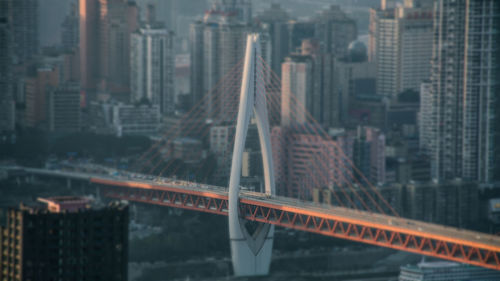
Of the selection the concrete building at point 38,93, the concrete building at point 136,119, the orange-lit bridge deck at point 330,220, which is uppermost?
the concrete building at point 38,93

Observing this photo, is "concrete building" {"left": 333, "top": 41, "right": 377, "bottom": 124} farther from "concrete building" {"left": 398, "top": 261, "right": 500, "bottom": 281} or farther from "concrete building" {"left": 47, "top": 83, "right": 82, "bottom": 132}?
"concrete building" {"left": 398, "top": 261, "right": 500, "bottom": 281}

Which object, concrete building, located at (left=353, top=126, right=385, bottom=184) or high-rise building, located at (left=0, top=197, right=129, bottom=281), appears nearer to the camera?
high-rise building, located at (left=0, top=197, right=129, bottom=281)

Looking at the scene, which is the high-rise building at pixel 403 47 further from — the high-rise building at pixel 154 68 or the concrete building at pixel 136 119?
the concrete building at pixel 136 119

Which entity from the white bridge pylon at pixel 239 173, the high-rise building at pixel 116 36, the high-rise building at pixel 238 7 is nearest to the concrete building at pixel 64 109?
the high-rise building at pixel 116 36

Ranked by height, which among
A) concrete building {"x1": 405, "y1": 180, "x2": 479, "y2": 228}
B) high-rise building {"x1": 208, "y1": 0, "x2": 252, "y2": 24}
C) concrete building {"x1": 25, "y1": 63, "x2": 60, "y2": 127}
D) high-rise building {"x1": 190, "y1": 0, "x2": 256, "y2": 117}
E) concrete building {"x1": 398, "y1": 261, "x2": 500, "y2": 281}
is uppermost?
high-rise building {"x1": 208, "y1": 0, "x2": 252, "y2": 24}

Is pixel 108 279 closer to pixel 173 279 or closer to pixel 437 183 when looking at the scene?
pixel 173 279

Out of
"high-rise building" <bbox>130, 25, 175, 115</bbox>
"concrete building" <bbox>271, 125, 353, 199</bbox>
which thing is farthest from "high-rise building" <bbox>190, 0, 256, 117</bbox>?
"concrete building" <bbox>271, 125, 353, 199</bbox>

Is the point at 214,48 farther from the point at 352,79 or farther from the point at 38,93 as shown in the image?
the point at 38,93
